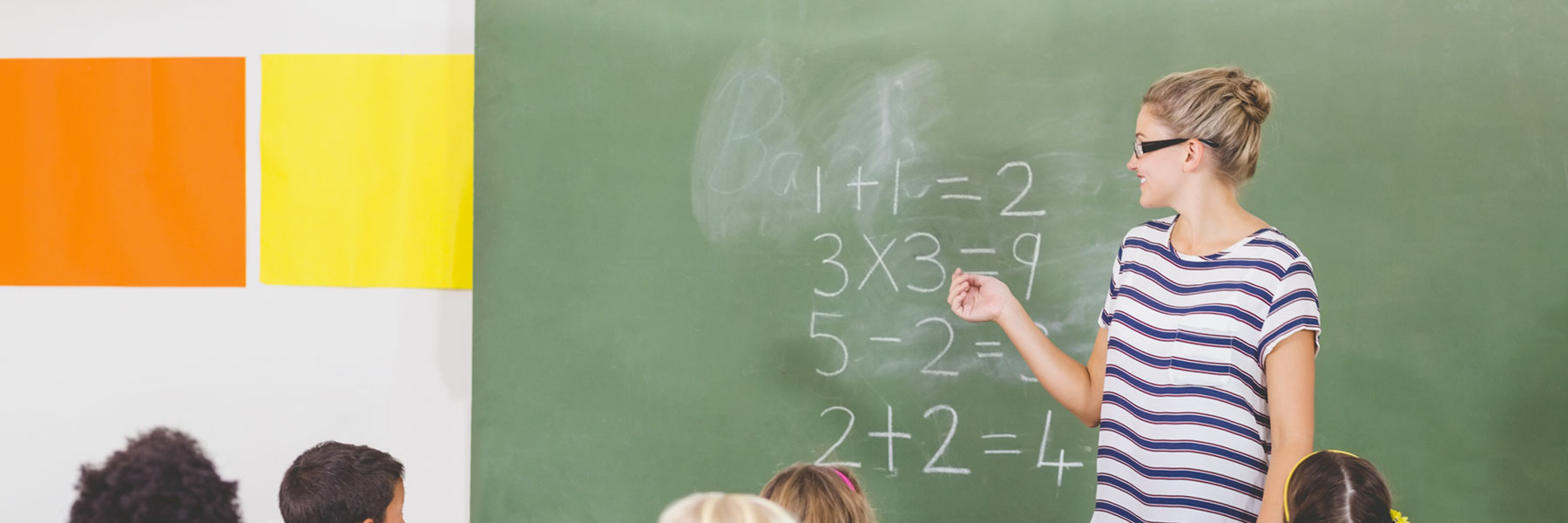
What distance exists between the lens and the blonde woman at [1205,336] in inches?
51.1

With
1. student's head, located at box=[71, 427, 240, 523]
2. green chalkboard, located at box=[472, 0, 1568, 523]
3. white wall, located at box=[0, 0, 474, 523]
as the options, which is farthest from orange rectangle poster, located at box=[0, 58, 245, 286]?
student's head, located at box=[71, 427, 240, 523]

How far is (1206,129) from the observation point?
1.40 m

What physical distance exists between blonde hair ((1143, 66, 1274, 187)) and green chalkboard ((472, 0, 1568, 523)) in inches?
→ 27.8

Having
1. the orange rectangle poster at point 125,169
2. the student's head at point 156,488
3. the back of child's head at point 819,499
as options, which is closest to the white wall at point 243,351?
the orange rectangle poster at point 125,169

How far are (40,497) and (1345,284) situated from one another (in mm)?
3022

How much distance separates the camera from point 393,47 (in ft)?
7.88

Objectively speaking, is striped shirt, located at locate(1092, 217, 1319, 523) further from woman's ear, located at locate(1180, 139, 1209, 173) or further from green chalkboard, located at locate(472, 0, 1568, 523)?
green chalkboard, located at locate(472, 0, 1568, 523)

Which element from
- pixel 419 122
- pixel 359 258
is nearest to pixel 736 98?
pixel 419 122

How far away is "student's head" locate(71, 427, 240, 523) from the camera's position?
163 centimetres

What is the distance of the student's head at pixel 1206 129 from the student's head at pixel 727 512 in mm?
737

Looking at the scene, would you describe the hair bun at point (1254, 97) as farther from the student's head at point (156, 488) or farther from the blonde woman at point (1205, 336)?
the student's head at point (156, 488)

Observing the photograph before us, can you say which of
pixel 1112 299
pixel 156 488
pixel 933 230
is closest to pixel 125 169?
pixel 156 488

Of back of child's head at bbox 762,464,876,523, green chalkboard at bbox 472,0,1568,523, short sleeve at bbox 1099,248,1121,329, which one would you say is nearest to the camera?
back of child's head at bbox 762,464,876,523

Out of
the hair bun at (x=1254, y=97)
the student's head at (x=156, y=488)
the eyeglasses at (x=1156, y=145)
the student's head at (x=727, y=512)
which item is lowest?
the student's head at (x=156, y=488)
